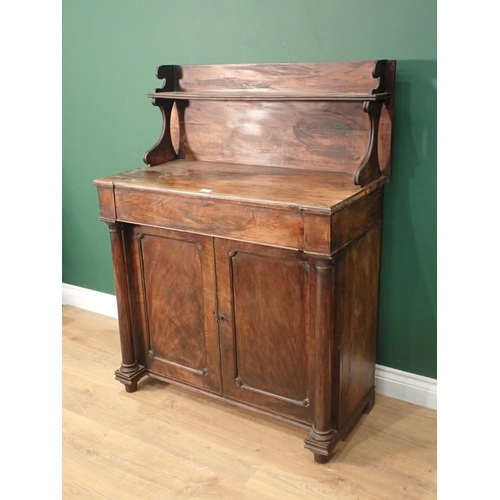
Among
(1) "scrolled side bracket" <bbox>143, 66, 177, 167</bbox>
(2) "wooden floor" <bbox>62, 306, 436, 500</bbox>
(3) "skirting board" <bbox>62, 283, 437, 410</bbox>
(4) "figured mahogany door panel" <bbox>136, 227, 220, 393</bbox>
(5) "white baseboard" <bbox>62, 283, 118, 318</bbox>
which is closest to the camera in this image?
(2) "wooden floor" <bbox>62, 306, 436, 500</bbox>

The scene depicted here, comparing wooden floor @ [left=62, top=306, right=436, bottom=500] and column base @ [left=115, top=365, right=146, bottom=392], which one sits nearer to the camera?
wooden floor @ [left=62, top=306, right=436, bottom=500]

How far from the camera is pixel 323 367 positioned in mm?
2020

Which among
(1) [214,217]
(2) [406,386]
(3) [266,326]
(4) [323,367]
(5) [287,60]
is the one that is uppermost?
(5) [287,60]

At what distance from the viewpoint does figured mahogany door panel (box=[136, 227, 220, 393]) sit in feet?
7.39

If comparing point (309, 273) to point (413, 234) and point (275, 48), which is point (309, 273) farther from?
point (275, 48)

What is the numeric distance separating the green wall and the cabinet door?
0.50 m

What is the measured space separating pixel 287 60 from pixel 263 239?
830mm

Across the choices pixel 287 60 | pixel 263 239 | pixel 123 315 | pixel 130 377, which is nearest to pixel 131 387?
pixel 130 377

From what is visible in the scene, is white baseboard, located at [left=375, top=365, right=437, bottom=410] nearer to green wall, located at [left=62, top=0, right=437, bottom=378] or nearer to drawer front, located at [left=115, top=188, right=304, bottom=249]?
green wall, located at [left=62, top=0, right=437, bottom=378]

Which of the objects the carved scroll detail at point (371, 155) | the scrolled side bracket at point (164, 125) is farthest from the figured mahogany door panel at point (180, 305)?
the carved scroll detail at point (371, 155)

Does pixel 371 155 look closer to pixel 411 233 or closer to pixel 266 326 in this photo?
pixel 411 233

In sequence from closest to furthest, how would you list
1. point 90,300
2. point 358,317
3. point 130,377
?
point 358,317 < point 130,377 < point 90,300

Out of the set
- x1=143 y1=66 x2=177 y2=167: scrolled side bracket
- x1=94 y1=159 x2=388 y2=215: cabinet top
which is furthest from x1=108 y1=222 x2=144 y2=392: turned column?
x1=143 y1=66 x2=177 y2=167: scrolled side bracket

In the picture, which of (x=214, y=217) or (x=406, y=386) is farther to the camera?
(x=406, y=386)
